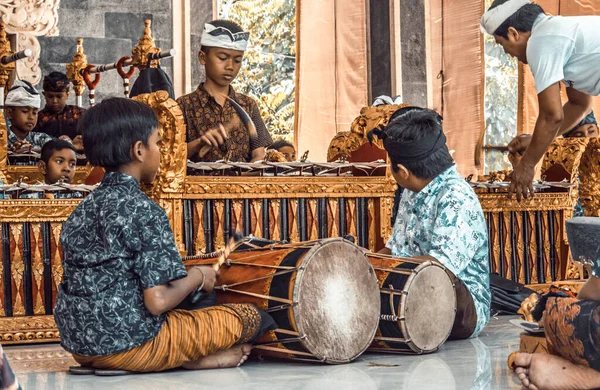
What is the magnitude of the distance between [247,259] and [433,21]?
696cm

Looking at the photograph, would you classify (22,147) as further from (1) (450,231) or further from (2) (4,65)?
(1) (450,231)

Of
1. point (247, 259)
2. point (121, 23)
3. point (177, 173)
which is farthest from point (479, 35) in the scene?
point (247, 259)

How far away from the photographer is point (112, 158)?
3.71 m

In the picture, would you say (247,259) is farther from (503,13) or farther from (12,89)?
(12,89)

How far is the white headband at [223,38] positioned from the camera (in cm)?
596

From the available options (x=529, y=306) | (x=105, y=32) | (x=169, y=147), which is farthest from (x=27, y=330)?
(x=105, y=32)

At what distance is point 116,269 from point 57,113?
4603 millimetres

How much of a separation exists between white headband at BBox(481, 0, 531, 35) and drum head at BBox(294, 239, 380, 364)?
6.17 feet

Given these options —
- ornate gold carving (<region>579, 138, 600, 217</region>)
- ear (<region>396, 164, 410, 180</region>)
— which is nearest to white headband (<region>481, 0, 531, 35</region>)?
ear (<region>396, 164, 410, 180</region>)

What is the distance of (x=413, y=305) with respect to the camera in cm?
404

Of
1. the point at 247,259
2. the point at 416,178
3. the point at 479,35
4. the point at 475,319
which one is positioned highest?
the point at 479,35

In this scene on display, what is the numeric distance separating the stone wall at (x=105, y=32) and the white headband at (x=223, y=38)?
3.08m

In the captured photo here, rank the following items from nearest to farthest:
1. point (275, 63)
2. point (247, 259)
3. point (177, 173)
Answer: point (247, 259)
point (177, 173)
point (275, 63)

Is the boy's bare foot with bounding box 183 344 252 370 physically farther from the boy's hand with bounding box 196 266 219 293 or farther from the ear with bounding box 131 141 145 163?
the ear with bounding box 131 141 145 163
